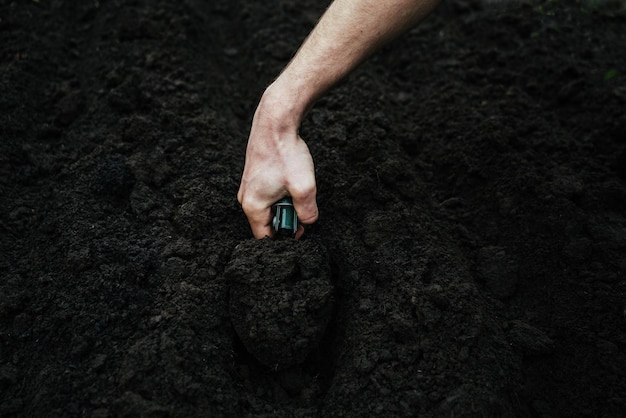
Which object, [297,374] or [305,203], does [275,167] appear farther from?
[297,374]

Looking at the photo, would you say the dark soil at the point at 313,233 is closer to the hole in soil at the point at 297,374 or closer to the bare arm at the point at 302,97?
the hole in soil at the point at 297,374

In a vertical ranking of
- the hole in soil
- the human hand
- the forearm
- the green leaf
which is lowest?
the hole in soil

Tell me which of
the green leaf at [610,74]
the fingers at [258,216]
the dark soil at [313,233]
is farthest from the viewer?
the green leaf at [610,74]

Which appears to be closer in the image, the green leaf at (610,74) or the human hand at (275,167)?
the human hand at (275,167)

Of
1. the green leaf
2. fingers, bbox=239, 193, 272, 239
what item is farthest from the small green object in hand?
the green leaf

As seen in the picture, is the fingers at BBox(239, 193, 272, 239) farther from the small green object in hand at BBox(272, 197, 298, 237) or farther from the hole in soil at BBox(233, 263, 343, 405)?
the hole in soil at BBox(233, 263, 343, 405)

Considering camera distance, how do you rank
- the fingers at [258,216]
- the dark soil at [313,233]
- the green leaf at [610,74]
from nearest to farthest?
the dark soil at [313,233]
the fingers at [258,216]
the green leaf at [610,74]

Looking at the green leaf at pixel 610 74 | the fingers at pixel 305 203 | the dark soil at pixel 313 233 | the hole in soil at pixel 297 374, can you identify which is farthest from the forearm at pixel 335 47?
the green leaf at pixel 610 74

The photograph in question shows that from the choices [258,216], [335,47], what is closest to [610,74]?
[335,47]
